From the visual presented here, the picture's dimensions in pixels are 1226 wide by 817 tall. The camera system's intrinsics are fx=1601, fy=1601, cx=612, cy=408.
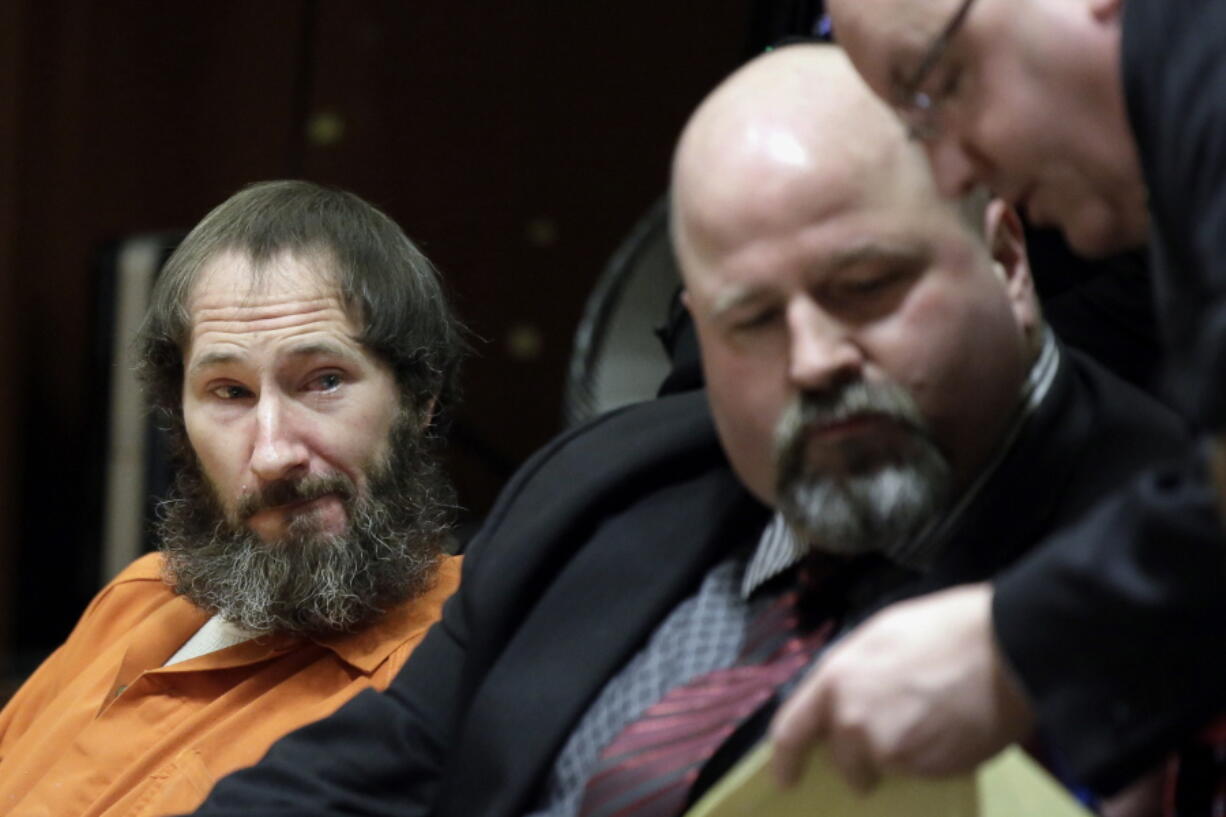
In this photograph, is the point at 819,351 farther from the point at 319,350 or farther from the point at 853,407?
the point at 319,350

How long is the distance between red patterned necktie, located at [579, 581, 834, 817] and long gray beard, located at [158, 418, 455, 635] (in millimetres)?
675

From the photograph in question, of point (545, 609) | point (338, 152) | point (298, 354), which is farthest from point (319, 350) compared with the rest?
point (338, 152)

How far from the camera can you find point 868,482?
1.24m

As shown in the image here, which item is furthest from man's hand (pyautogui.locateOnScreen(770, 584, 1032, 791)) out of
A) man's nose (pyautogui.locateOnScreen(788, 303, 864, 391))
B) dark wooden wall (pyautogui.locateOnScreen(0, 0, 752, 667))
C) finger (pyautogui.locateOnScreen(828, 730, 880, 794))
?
dark wooden wall (pyautogui.locateOnScreen(0, 0, 752, 667))

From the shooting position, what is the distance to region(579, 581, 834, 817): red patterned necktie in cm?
132

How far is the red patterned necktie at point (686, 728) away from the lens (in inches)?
51.9

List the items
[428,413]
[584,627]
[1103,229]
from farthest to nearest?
[428,413] → [584,627] → [1103,229]

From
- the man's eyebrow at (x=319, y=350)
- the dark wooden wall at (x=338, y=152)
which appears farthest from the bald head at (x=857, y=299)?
the dark wooden wall at (x=338, y=152)

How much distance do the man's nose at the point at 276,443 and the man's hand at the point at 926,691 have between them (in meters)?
1.08

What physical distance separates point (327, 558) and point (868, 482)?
0.92 metres

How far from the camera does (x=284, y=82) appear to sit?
157 inches

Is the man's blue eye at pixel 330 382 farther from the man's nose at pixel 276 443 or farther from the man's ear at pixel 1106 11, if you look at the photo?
the man's ear at pixel 1106 11

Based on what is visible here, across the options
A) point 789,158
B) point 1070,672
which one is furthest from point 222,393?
point 1070,672

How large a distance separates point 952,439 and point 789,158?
26cm
